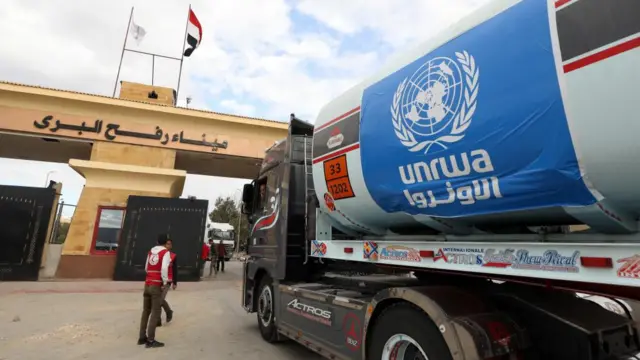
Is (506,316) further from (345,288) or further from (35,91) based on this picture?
(35,91)

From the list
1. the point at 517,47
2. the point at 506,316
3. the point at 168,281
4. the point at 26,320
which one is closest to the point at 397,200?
the point at 506,316

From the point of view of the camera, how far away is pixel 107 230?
47.5 ft

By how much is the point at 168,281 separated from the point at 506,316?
531 centimetres

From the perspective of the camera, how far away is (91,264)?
14055 mm

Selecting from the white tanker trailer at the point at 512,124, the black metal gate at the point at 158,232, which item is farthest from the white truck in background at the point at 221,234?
the white tanker trailer at the point at 512,124

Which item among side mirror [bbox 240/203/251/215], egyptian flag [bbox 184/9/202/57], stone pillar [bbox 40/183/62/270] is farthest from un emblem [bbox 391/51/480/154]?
egyptian flag [bbox 184/9/202/57]

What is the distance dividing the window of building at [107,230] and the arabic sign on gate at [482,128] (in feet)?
46.8

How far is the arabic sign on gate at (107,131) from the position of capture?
14.5 meters

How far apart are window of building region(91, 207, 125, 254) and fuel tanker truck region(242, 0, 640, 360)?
13068 mm

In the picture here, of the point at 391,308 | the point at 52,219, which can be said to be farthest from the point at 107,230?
the point at 391,308

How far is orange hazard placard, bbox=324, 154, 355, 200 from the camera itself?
3.87m

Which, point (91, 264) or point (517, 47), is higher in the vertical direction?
point (517, 47)

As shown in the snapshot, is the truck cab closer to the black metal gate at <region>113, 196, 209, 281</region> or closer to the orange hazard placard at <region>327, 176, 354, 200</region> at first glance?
the orange hazard placard at <region>327, 176, 354, 200</region>

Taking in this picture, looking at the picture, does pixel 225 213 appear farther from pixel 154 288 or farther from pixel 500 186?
pixel 500 186
